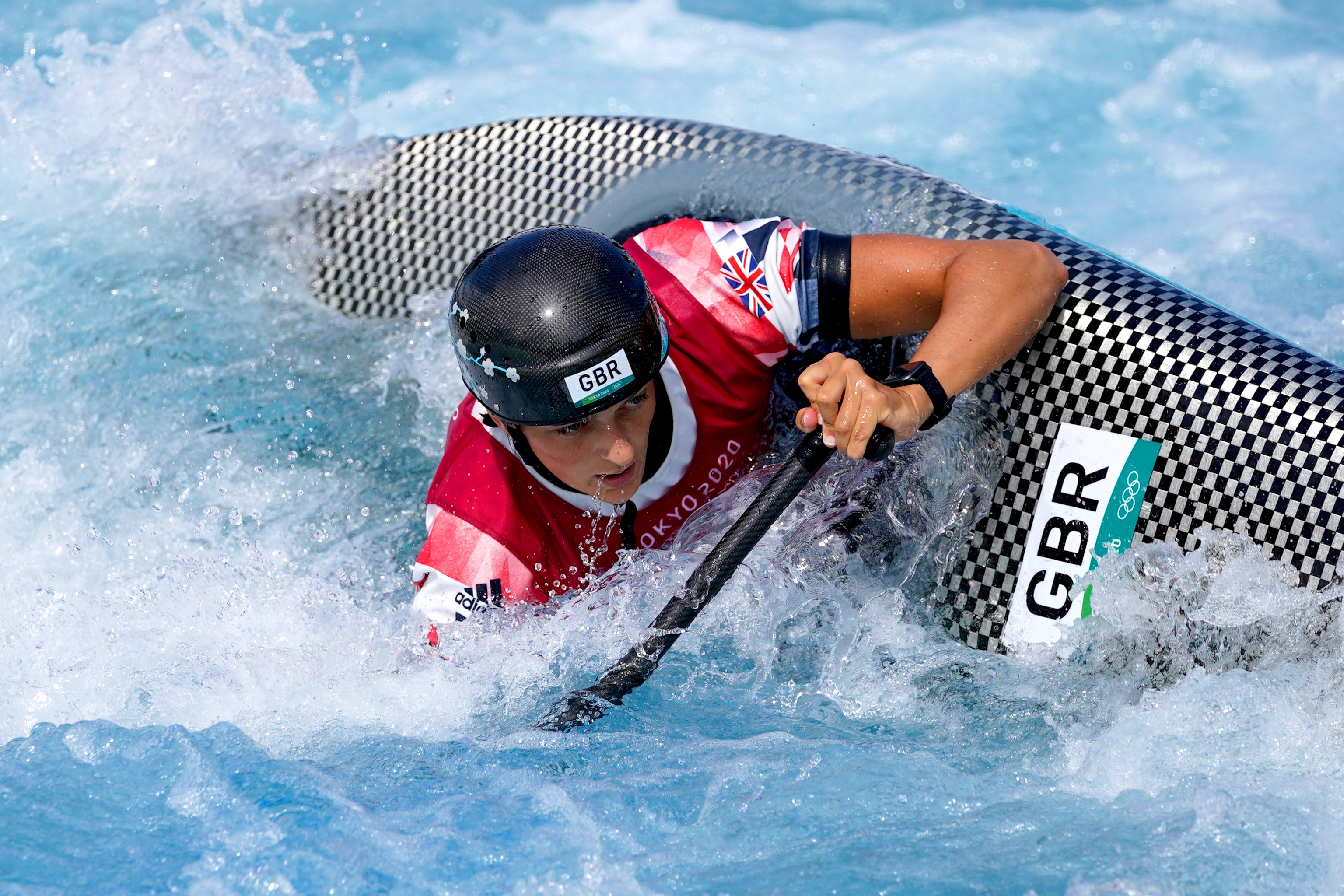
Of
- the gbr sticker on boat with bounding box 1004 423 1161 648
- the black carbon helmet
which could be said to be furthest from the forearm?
the black carbon helmet

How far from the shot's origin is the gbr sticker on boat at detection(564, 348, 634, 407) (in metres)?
2.14

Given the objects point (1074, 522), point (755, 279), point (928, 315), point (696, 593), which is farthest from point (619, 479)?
point (1074, 522)

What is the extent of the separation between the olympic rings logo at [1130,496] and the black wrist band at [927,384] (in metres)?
0.46

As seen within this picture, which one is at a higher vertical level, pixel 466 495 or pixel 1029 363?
pixel 1029 363

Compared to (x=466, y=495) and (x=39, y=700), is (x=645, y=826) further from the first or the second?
(x=39, y=700)

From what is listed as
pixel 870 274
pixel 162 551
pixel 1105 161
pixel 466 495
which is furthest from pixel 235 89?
pixel 1105 161

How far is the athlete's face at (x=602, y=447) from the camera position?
2.25m

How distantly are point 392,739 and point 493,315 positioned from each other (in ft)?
2.77

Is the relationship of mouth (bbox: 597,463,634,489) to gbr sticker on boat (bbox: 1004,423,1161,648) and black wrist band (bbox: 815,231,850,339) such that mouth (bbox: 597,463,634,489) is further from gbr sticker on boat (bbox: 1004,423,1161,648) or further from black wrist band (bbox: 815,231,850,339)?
gbr sticker on boat (bbox: 1004,423,1161,648)

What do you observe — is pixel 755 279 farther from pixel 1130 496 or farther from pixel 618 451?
pixel 1130 496

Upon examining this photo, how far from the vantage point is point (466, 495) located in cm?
245

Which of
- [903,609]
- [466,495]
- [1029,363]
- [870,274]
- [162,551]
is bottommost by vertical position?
[162,551]

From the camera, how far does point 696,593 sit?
2305 mm

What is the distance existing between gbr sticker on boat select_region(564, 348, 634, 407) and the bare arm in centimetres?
31
